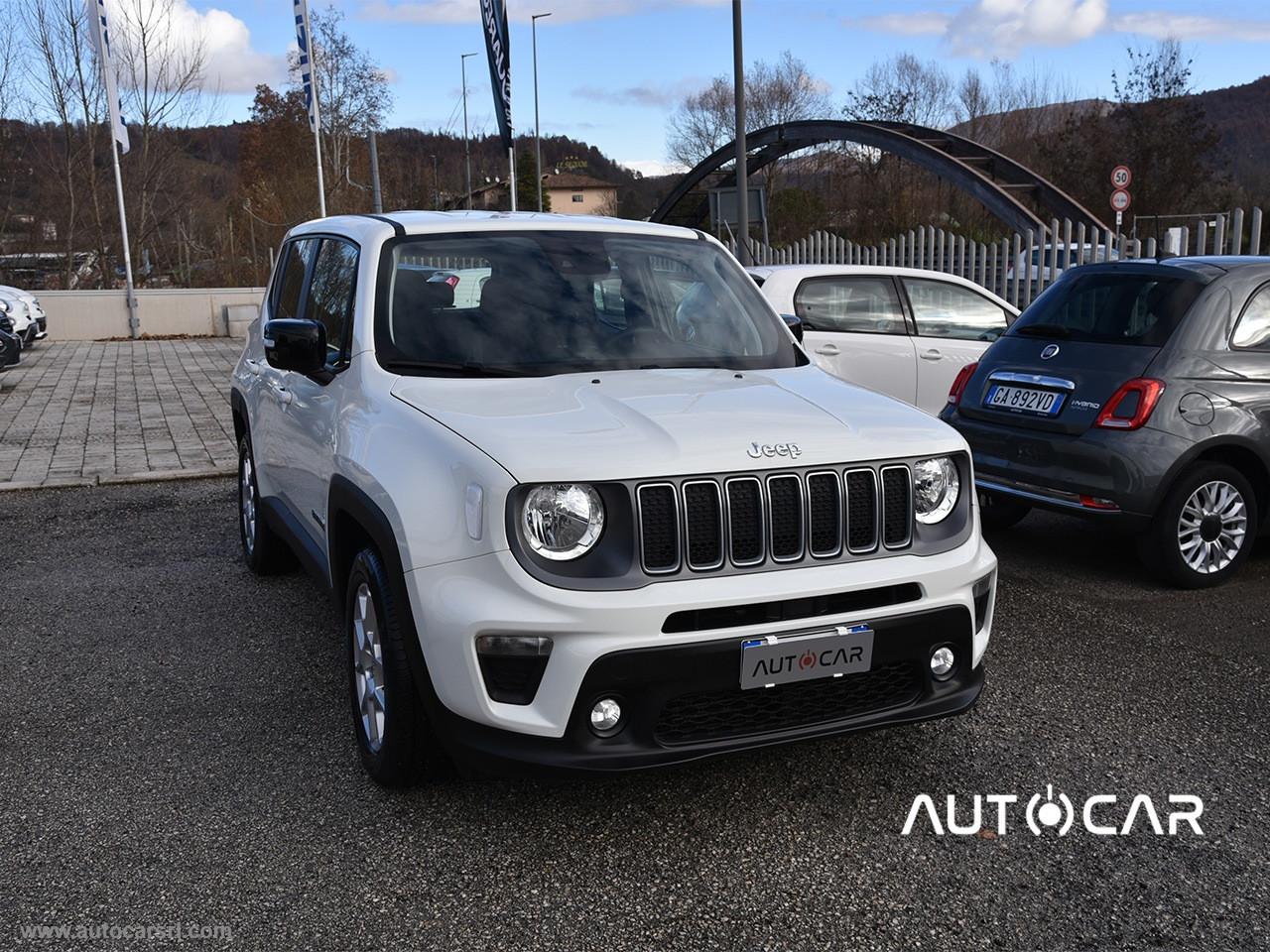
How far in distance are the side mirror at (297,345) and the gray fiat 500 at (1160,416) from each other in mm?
3744

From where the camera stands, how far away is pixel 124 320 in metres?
27.0

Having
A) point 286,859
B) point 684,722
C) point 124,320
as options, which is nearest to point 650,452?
point 684,722

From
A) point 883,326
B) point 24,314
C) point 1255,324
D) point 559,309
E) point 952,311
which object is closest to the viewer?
point 559,309

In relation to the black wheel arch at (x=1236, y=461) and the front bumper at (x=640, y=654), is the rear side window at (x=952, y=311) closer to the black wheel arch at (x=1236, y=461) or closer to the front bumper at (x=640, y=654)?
the black wheel arch at (x=1236, y=461)

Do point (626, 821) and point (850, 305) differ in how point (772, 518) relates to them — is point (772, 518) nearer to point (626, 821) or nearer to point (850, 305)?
point (626, 821)

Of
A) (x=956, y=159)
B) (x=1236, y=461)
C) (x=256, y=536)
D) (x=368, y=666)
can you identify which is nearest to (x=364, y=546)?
(x=368, y=666)

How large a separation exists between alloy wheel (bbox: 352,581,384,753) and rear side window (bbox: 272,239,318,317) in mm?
1965

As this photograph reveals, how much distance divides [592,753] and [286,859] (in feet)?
3.09

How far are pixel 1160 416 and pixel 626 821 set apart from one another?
3.70 metres

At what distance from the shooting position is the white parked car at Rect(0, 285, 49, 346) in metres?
21.2

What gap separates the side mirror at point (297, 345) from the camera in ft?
13.4

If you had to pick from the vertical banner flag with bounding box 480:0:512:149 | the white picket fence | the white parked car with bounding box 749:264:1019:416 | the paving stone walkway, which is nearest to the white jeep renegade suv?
the white parked car with bounding box 749:264:1019:416

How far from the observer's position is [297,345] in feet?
13.5

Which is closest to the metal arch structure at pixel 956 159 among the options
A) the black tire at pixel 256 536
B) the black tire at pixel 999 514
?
the black tire at pixel 999 514
